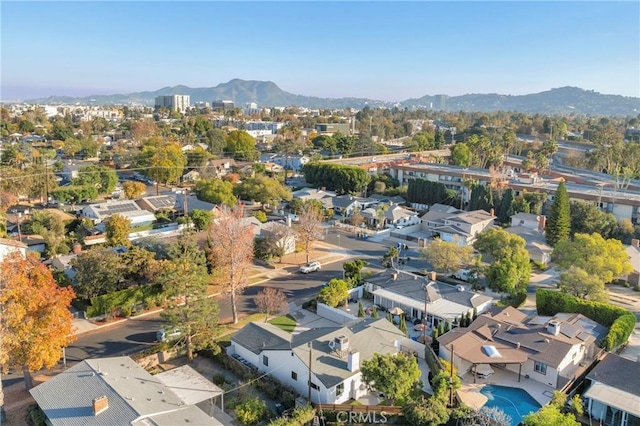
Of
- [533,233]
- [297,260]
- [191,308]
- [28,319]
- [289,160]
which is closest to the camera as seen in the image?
[28,319]

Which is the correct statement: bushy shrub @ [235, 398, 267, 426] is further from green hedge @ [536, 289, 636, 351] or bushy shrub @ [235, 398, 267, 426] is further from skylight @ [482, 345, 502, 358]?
green hedge @ [536, 289, 636, 351]

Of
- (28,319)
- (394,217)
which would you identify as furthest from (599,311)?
(28,319)

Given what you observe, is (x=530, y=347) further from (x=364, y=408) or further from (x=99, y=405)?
(x=99, y=405)

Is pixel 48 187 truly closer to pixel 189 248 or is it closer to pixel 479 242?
pixel 189 248

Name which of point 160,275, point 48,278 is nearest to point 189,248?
point 160,275

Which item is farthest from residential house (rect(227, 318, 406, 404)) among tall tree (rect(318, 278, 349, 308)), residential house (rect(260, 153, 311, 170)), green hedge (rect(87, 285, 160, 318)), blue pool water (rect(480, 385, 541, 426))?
residential house (rect(260, 153, 311, 170))

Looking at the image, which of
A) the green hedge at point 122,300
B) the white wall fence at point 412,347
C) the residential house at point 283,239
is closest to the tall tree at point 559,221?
the residential house at point 283,239
